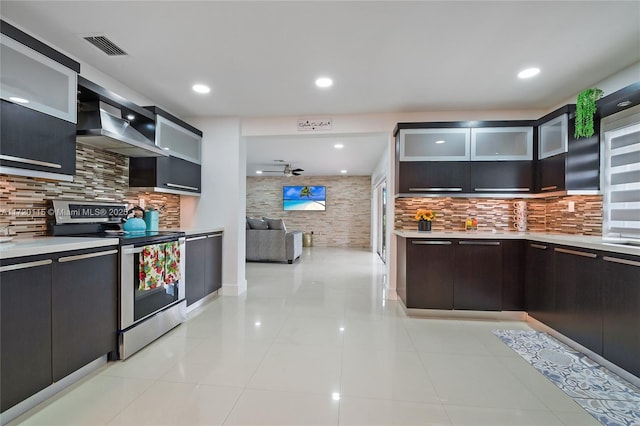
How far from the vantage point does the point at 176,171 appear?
346 centimetres

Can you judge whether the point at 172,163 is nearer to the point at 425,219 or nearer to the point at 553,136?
the point at 425,219

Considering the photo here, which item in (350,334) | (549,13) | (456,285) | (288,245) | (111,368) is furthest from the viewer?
(288,245)

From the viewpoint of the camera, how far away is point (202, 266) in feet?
11.4

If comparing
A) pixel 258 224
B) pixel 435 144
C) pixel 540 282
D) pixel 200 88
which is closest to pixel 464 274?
pixel 540 282

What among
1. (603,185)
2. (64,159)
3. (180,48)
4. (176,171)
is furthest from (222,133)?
(603,185)

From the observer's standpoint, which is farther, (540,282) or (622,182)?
(540,282)

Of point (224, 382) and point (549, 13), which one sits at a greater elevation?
point (549, 13)

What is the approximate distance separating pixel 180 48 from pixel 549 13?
2.66 meters

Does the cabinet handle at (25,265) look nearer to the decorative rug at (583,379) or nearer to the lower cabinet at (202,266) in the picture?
the lower cabinet at (202,266)

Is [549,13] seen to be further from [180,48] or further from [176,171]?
[176,171]

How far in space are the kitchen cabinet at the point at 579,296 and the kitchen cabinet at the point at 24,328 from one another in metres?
3.69

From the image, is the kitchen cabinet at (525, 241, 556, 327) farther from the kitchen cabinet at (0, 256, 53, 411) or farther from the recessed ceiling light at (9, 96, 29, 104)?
the recessed ceiling light at (9, 96, 29, 104)

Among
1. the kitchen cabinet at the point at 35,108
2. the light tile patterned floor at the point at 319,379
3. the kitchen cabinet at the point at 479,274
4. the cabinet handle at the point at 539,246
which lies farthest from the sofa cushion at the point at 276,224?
the cabinet handle at the point at 539,246

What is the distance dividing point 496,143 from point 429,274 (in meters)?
1.74
